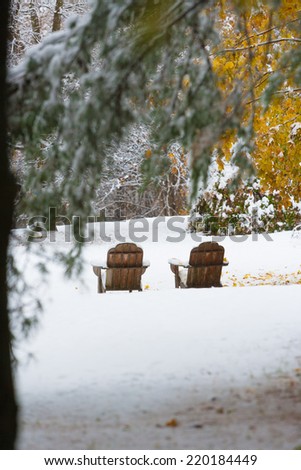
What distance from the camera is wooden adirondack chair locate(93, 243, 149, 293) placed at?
10.6 m

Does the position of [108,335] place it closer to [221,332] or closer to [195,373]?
[221,332]

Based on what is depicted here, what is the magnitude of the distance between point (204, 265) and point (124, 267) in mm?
1448

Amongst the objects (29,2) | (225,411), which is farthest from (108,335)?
(29,2)

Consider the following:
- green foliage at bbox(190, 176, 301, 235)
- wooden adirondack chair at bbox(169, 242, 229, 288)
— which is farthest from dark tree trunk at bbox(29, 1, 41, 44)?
Answer: wooden adirondack chair at bbox(169, 242, 229, 288)

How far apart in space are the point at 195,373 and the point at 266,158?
466 centimetres

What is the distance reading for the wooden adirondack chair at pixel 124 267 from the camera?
34.7 feet

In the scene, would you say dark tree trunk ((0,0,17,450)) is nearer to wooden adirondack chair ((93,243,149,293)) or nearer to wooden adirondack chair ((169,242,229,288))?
wooden adirondack chair ((93,243,149,293))

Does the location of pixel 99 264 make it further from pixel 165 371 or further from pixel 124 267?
pixel 165 371

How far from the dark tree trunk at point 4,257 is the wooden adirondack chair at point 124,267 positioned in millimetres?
6569

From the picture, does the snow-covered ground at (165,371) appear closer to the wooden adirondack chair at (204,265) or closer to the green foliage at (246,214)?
the wooden adirondack chair at (204,265)

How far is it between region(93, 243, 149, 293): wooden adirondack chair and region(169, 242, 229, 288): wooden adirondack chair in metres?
0.82

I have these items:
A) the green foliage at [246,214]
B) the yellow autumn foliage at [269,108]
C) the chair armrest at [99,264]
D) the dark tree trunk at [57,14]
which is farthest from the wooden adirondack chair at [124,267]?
the dark tree trunk at [57,14]

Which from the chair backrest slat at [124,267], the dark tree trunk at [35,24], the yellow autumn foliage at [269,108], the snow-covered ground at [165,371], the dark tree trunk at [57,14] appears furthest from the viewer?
the dark tree trunk at [57,14]

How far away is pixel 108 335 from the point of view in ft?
24.7
